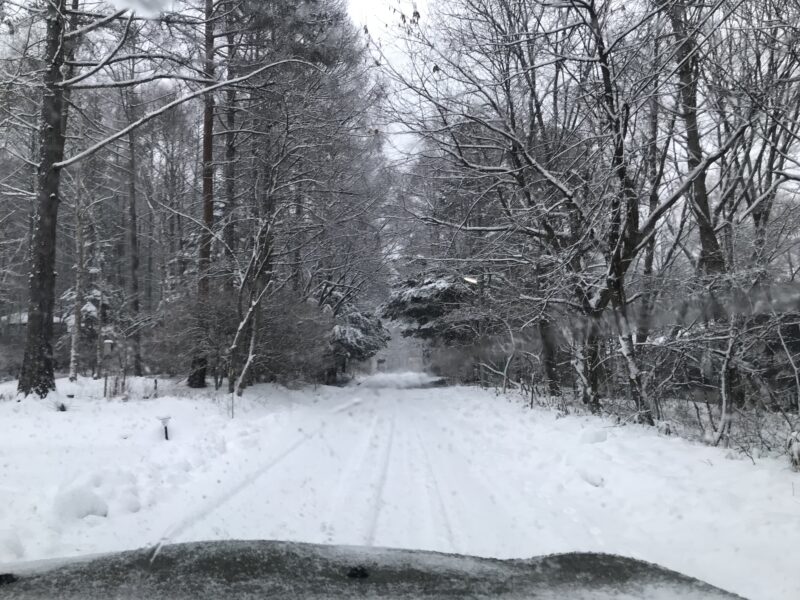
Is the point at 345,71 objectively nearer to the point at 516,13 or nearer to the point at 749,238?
the point at 516,13

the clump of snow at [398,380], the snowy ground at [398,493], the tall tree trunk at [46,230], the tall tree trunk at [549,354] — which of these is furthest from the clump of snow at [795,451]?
the clump of snow at [398,380]

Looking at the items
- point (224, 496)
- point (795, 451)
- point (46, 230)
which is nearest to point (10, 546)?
point (224, 496)

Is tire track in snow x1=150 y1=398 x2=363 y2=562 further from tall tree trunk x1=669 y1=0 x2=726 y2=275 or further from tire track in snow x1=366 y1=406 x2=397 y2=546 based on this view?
tall tree trunk x1=669 y1=0 x2=726 y2=275

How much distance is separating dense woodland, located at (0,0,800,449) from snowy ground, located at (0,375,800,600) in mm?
2060

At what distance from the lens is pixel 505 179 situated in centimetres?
1180

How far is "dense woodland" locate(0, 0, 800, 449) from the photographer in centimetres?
867

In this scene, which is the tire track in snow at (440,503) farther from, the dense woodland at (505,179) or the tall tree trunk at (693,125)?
the tall tree trunk at (693,125)

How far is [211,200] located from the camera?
51.2 feet

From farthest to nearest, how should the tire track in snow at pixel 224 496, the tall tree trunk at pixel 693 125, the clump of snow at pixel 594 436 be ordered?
the tall tree trunk at pixel 693 125
the clump of snow at pixel 594 436
the tire track in snow at pixel 224 496

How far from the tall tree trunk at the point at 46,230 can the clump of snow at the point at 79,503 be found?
6316 mm

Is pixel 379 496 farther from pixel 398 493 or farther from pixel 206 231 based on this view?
pixel 206 231

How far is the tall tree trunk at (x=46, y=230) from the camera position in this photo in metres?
10.2

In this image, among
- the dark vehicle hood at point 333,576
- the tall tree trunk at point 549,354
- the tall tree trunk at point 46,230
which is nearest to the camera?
the dark vehicle hood at point 333,576

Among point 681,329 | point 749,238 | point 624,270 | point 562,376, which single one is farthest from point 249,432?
point 562,376
